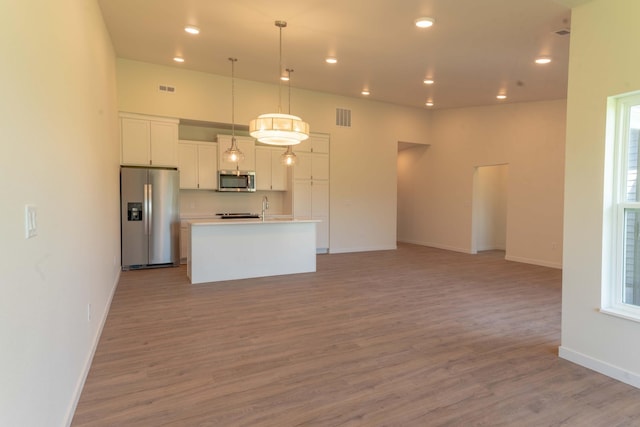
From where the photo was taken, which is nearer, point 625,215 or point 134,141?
point 625,215

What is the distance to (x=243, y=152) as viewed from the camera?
7488mm

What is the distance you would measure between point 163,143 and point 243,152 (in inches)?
62.0

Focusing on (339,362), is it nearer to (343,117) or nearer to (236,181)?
(236,181)

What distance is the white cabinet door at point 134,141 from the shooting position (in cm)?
621

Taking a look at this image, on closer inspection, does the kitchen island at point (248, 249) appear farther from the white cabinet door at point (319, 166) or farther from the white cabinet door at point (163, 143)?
the white cabinet door at point (319, 166)

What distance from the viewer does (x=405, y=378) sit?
8.63 ft

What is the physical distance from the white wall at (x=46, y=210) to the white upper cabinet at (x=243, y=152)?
4.02 m

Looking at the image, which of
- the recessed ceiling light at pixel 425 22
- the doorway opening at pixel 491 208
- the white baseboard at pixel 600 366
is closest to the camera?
the white baseboard at pixel 600 366

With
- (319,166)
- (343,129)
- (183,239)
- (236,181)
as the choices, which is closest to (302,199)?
(319,166)

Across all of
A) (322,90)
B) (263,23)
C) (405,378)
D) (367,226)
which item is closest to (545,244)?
(367,226)

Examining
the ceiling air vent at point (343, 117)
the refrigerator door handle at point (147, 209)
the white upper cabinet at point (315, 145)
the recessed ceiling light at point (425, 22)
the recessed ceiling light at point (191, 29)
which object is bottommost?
the refrigerator door handle at point (147, 209)

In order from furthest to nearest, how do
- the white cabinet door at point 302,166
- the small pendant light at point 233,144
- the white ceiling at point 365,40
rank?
the white cabinet door at point 302,166, the small pendant light at point 233,144, the white ceiling at point 365,40

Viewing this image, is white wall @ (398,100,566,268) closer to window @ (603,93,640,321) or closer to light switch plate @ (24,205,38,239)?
window @ (603,93,640,321)

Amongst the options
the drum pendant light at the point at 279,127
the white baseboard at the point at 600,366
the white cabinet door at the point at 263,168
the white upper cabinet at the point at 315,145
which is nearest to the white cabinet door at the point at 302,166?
the white upper cabinet at the point at 315,145
